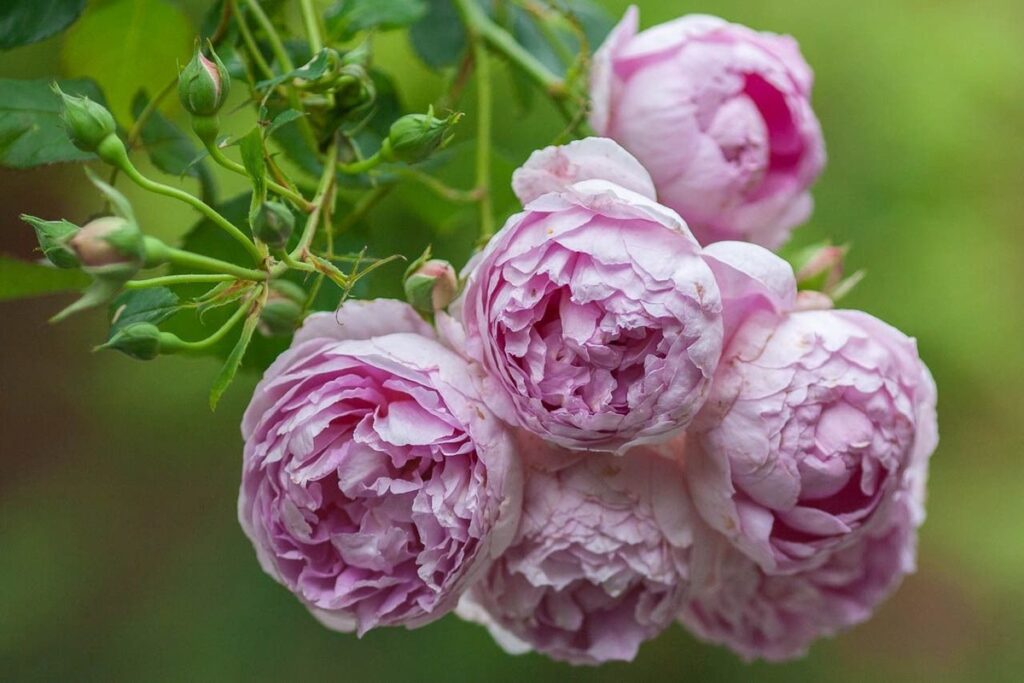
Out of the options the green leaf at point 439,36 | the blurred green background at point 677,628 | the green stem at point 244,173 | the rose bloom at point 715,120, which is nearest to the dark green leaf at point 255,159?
the green stem at point 244,173

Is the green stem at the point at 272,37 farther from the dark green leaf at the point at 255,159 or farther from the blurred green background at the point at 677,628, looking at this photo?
the blurred green background at the point at 677,628

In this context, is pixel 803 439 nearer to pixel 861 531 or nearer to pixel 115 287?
pixel 861 531

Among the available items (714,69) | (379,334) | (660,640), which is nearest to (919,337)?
(660,640)

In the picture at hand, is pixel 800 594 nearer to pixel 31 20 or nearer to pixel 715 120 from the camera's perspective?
pixel 715 120

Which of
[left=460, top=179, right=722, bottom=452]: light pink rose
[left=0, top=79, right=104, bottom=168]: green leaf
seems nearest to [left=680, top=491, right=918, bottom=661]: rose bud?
[left=460, top=179, right=722, bottom=452]: light pink rose

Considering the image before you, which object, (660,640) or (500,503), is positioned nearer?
(500,503)

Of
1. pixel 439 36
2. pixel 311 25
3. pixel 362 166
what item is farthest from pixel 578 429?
pixel 439 36

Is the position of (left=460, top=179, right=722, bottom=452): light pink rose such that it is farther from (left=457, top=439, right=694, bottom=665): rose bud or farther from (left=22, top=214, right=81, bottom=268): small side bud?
(left=22, top=214, right=81, bottom=268): small side bud
